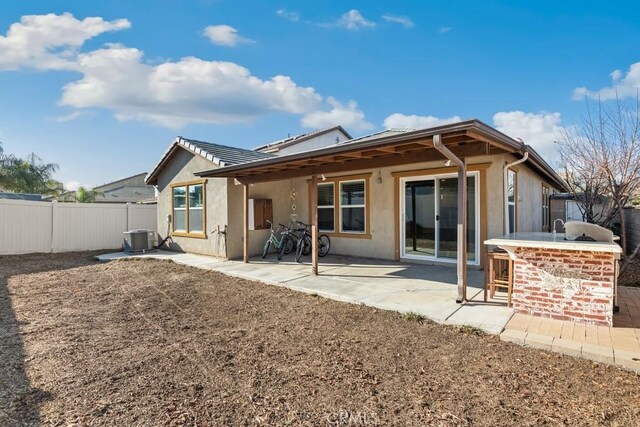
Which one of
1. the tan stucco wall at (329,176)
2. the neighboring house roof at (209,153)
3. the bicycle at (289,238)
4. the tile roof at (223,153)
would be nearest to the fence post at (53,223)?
the neighboring house roof at (209,153)

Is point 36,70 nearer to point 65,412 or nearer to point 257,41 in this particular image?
point 257,41

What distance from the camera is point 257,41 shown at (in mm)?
9469

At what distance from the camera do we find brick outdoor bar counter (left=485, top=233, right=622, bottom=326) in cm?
399

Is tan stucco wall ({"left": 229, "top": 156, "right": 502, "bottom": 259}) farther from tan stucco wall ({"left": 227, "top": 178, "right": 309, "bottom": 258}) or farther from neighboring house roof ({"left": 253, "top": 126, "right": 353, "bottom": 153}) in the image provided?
neighboring house roof ({"left": 253, "top": 126, "right": 353, "bottom": 153})

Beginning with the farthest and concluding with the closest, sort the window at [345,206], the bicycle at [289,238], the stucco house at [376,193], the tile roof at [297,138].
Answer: the tile roof at [297,138] < the bicycle at [289,238] < the window at [345,206] < the stucco house at [376,193]

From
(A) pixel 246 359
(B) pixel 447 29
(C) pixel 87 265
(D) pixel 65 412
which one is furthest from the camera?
(C) pixel 87 265

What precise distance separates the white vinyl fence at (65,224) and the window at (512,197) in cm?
1275

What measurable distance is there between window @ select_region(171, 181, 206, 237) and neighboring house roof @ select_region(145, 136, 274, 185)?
1022 mm

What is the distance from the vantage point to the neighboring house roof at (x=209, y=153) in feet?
32.1

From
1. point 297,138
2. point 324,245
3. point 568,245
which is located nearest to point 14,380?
point 568,245

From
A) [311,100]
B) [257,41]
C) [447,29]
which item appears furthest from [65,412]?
[311,100]

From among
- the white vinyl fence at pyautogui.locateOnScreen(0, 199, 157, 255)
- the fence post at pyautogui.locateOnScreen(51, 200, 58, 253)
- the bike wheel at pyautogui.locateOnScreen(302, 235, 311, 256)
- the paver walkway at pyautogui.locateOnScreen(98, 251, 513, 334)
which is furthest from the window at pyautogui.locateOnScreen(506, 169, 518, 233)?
the fence post at pyautogui.locateOnScreen(51, 200, 58, 253)

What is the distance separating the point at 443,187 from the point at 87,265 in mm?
9706

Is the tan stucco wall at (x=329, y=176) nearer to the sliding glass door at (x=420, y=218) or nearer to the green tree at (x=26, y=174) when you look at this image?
the sliding glass door at (x=420, y=218)
